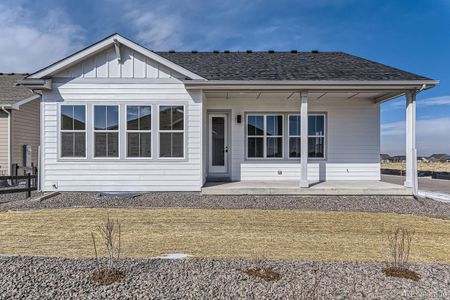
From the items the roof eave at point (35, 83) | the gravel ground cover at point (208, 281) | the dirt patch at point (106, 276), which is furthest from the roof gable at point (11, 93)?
the dirt patch at point (106, 276)

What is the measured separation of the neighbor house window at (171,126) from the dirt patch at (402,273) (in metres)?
7.09

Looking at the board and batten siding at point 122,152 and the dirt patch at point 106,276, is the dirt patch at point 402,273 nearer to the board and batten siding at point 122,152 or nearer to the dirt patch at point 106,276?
the dirt patch at point 106,276

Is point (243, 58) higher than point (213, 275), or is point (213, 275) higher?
point (243, 58)

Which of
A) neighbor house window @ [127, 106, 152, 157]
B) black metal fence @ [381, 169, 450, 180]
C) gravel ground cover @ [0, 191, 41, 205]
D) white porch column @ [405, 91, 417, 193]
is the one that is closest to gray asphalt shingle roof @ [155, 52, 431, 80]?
white porch column @ [405, 91, 417, 193]

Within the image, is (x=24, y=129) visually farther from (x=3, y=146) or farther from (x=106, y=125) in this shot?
(x=106, y=125)

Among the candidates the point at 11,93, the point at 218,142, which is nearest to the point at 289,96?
the point at 218,142

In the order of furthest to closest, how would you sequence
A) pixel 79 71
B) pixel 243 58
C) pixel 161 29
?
pixel 161 29, pixel 243 58, pixel 79 71

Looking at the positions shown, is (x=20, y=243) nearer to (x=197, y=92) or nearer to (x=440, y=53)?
(x=197, y=92)

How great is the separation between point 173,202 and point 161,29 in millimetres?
10452

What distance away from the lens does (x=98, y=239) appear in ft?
17.7

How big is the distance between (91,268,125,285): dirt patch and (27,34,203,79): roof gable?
22.6 feet

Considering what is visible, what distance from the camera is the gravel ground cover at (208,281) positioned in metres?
3.11

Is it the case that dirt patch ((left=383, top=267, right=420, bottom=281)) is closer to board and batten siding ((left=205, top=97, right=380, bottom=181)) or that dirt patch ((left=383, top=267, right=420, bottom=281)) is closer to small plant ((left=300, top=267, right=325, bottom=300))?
small plant ((left=300, top=267, right=325, bottom=300))

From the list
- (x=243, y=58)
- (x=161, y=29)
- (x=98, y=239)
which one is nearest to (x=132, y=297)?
(x=98, y=239)
